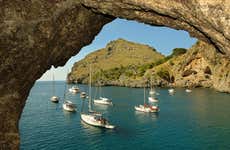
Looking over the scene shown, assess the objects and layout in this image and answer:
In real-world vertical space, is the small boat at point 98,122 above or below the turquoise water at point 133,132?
above

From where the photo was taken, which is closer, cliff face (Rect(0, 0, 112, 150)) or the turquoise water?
cliff face (Rect(0, 0, 112, 150))

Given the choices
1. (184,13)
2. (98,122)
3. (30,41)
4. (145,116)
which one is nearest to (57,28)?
(30,41)

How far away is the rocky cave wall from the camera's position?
11070 mm

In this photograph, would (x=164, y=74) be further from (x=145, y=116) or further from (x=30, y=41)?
(x=30, y=41)

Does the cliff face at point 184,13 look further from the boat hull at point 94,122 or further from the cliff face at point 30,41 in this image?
the boat hull at point 94,122

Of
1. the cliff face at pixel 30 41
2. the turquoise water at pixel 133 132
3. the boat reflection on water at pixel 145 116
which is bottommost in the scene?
the turquoise water at pixel 133 132

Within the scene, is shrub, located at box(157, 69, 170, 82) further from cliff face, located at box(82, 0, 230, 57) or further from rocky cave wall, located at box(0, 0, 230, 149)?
cliff face, located at box(82, 0, 230, 57)

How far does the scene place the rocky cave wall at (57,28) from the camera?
11.1 meters

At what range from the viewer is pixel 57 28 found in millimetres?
14438

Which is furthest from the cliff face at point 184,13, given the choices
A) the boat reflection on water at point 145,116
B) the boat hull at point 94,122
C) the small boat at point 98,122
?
the boat reflection on water at point 145,116

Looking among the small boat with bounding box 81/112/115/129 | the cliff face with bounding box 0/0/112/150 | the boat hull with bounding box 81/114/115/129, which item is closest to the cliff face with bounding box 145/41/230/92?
the boat hull with bounding box 81/114/115/129

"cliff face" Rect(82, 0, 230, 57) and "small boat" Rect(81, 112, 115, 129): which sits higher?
"cliff face" Rect(82, 0, 230, 57)

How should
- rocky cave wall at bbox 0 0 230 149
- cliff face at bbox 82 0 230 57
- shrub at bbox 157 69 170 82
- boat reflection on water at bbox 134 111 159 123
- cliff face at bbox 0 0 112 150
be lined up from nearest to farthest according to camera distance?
cliff face at bbox 82 0 230 57 → rocky cave wall at bbox 0 0 230 149 → cliff face at bbox 0 0 112 150 → boat reflection on water at bbox 134 111 159 123 → shrub at bbox 157 69 170 82

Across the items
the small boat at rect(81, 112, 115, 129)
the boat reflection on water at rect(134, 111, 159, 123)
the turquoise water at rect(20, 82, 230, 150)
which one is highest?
the small boat at rect(81, 112, 115, 129)
